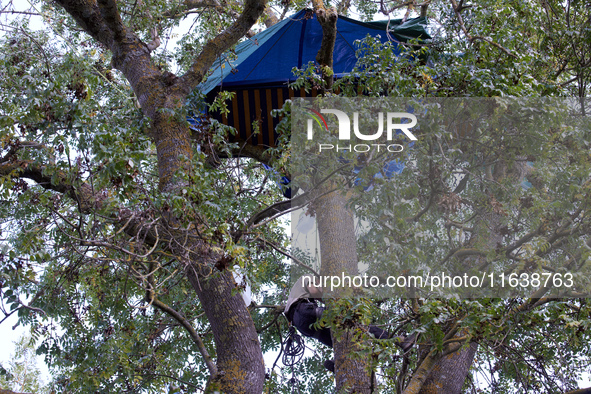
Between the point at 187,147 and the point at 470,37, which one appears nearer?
the point at 187,147

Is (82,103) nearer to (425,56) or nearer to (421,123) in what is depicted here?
(421,123)

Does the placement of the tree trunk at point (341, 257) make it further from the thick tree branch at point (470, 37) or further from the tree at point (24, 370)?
the tree at point (24, 370)

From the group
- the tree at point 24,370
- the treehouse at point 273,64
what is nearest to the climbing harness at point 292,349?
the treehouse at point 273,64

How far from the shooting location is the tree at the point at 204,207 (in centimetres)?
335

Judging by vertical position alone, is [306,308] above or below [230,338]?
above

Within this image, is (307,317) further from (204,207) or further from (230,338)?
(204,207)

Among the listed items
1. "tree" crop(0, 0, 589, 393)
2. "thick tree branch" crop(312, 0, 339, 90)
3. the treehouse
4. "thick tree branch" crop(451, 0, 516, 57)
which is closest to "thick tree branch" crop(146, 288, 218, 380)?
"tree" crop(0, 0, 589, 393)

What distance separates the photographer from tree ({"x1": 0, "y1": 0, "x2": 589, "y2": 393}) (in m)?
3.35

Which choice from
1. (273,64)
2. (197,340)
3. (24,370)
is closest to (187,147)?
(197,340)

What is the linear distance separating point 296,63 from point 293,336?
2.86 meters

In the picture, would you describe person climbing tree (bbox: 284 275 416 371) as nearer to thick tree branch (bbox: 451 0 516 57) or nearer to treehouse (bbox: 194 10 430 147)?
treehouse (bbox: 194 10 430 147)

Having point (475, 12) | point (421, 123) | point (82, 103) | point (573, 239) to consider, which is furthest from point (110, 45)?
point (573, 239)

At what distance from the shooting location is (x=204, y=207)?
335cm

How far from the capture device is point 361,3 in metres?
7.80
